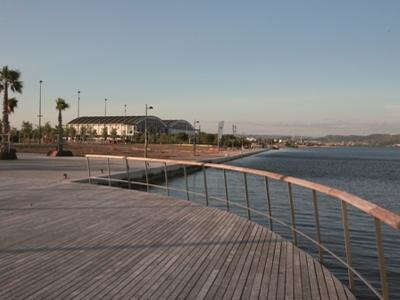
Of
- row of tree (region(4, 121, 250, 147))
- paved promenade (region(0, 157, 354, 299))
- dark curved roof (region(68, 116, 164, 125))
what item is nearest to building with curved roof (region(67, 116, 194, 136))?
dark curved roof (region(68, 116, 164, 125))

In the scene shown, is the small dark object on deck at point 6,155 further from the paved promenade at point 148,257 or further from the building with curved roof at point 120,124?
the building with curved roof at point 120,124

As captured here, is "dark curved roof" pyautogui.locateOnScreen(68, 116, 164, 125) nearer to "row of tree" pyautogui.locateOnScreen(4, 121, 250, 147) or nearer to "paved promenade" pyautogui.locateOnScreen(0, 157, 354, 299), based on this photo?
"row of tree" pyautogui.locateOnScreen(4, 121, 250, 147)

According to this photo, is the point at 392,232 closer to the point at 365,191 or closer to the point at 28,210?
the point at 28,210

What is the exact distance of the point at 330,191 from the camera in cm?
530

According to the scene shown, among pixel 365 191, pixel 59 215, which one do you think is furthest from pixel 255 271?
pixel 365 191

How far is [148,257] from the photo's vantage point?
6.53 meters

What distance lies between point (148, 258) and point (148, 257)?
0.06 metres

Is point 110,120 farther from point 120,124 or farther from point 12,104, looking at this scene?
point 12,104

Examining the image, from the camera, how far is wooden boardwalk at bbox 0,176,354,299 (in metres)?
5.10

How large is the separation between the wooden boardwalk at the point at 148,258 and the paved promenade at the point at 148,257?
11mm

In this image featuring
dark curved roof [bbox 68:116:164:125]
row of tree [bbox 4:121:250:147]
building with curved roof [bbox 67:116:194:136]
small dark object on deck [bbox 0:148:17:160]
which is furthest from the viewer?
dark curved roof [bbox 68:116:164:125]

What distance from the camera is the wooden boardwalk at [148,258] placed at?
510 centimetres

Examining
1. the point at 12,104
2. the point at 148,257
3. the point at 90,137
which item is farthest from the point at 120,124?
the point at 148,257

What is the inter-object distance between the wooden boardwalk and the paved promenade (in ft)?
0.04
